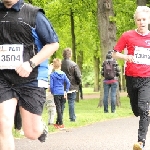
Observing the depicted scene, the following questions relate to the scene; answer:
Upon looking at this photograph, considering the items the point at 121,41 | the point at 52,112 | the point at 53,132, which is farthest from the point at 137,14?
the point at 52,112

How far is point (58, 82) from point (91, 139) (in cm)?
267

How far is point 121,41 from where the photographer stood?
27.9ft

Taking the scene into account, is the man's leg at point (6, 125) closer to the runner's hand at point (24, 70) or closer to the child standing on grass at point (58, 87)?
the runner's hand at point (24, 70)

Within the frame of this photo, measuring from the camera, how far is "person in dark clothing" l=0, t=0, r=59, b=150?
19.0 ft

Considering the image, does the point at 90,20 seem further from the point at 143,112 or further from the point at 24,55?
the point at 24,55

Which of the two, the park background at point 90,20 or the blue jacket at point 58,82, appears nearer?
the blue jacket at point 58,82

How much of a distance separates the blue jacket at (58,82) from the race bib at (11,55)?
7.15m

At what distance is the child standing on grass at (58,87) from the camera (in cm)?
1305

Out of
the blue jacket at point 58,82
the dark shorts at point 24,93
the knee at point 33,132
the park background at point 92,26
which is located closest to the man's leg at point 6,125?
the dark shorts at point 24,93

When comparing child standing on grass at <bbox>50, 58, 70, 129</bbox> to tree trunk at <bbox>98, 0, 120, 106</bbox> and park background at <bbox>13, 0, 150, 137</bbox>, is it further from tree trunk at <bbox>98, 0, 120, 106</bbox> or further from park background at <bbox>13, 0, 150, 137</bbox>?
tree trunk at <bbox>98, 0, 120, 106</bbox>

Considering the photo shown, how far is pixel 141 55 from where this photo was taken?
8.36 meters

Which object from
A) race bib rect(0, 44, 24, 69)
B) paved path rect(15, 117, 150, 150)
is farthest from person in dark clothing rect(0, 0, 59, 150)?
paved path rect(15, 117, 150, 150)

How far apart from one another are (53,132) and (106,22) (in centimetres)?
1119

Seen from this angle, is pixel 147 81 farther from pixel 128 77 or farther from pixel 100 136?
pixel 100 136
